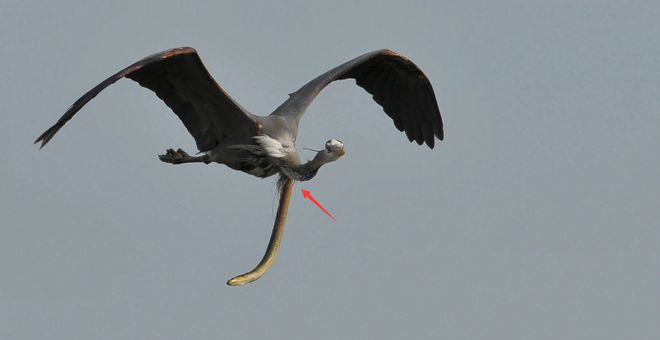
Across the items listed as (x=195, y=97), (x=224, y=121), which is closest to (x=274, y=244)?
(x=224, y=121)

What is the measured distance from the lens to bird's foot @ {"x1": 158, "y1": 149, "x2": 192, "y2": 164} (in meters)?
19.2

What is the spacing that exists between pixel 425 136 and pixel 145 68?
4.76 m

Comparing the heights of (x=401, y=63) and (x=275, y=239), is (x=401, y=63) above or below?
above

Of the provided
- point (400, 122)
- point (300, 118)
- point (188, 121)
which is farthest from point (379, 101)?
point (188, 121)

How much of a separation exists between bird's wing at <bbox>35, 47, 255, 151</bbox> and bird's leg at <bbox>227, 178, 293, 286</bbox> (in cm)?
82

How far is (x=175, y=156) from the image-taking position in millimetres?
19203

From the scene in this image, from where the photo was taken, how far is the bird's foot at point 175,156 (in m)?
19.2

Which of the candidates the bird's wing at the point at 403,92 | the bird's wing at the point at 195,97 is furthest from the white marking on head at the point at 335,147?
the bird's wing at the point at 403,92

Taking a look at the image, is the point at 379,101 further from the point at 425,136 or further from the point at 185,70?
the point at 185,70

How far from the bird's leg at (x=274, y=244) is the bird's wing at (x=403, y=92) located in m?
2.89

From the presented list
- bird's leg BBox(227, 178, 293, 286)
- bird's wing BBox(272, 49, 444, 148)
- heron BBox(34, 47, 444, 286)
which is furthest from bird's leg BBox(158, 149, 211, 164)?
bird's wing BBox(272, 49, 444, 148)

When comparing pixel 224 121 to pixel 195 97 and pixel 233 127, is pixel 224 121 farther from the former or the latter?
pixel 195 97

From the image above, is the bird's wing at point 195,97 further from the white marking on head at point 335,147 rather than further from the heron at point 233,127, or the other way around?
the white marking on head at point 335,147

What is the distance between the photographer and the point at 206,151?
1917 centimetres
